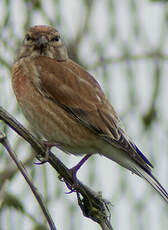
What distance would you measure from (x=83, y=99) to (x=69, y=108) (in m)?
0.23

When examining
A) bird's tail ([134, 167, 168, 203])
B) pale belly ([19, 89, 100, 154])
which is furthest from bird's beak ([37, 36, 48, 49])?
bird's tail ([134, 167, 168, 203])

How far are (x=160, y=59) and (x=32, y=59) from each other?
4.87 ft

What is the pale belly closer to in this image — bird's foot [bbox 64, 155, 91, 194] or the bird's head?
bird's foot [bbox 64, 155, 91, 194]

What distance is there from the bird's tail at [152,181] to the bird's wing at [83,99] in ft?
0.19

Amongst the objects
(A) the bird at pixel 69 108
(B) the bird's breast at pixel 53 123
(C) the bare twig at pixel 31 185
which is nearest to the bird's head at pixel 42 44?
(A) the bird at pixel 69 108

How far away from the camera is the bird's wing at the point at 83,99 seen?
480cm

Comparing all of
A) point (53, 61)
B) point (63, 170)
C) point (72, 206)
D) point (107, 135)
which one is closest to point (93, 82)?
point (53, 61)

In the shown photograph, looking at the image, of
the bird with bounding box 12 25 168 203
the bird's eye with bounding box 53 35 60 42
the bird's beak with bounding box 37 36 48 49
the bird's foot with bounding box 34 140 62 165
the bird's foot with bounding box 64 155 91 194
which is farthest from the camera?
the bird's eye with bounding box 53 35 60 42

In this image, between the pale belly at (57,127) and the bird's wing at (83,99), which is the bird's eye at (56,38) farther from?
the pale belly at (57,127)

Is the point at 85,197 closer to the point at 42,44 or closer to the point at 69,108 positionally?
the point at 69,108

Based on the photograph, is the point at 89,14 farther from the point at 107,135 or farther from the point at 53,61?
the point at 107,135

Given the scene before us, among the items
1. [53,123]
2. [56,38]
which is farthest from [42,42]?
[53,123]

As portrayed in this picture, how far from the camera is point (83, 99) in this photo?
518 cm

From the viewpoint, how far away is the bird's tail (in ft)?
14.2
